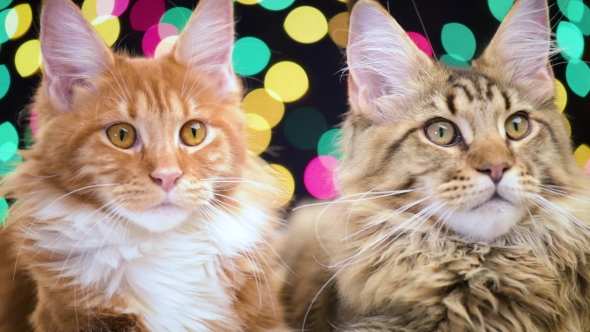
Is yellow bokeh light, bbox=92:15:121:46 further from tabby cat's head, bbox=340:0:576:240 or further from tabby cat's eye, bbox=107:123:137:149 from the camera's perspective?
tabby cat's head, bbox=340:0:576:240

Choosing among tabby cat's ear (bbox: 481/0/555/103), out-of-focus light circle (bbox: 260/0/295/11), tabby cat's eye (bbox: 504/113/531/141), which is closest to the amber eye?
tabby cat's eye (bbox: 504/113/531/141)

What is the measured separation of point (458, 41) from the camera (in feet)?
4.64

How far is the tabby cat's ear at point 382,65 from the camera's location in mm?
1156

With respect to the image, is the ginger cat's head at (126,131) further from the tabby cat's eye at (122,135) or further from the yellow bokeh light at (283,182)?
the yellow bokeh light at (283,182)

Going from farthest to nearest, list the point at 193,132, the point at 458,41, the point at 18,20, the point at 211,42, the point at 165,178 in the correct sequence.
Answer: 1. the point at 458,41
2. the point at 18,20
3. the point at 211,42
4. the point at 193,132
5. the point at 165,178

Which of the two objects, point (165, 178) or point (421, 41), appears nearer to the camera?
point (165, 178)

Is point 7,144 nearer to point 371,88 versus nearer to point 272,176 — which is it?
point 272,176

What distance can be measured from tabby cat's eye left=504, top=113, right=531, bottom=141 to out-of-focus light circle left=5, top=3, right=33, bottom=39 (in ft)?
3.89

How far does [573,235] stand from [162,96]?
0.93m

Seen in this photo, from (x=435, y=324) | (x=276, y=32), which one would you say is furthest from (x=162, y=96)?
(x=435, y=324)

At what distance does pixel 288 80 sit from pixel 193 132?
39cm

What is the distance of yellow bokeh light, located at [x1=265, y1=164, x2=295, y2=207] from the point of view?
4.15ft

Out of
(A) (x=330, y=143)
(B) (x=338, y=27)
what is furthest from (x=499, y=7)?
(A) (x=330, y=143)

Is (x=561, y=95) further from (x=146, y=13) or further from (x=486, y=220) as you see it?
(x=146, y=13)
